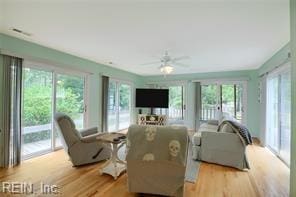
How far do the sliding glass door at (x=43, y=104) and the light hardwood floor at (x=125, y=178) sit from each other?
466 millimetres

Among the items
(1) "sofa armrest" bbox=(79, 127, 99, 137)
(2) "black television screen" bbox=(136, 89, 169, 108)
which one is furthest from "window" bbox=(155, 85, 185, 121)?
(1) "sofa armrest" bbox=(79, 127, 99, 137)

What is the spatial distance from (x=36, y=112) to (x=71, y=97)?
1.02 metres

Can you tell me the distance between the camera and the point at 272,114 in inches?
192

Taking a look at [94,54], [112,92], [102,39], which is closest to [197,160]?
[102,39]

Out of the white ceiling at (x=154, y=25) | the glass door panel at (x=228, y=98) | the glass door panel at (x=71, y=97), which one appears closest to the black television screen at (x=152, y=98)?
the glass door panel at (x=228, y=98)

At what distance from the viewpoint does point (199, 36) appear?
3.17 metres

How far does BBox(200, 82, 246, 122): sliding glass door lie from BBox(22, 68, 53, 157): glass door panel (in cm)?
520

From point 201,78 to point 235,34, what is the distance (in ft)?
13.6

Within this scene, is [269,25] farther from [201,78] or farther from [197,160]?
[201,78]

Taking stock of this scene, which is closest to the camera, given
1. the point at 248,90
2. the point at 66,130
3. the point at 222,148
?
the point at 66,130

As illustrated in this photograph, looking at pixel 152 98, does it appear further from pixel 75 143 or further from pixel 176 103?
pixel 75 143

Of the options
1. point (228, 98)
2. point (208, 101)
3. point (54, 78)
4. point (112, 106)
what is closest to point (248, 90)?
point (228, 98)

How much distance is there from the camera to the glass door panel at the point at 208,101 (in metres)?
7.06

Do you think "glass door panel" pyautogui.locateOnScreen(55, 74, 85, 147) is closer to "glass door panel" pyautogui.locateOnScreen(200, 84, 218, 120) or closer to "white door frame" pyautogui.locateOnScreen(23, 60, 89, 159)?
"white door frame" pyautogui.locateOnScreen(23, 60, 89, 159)
